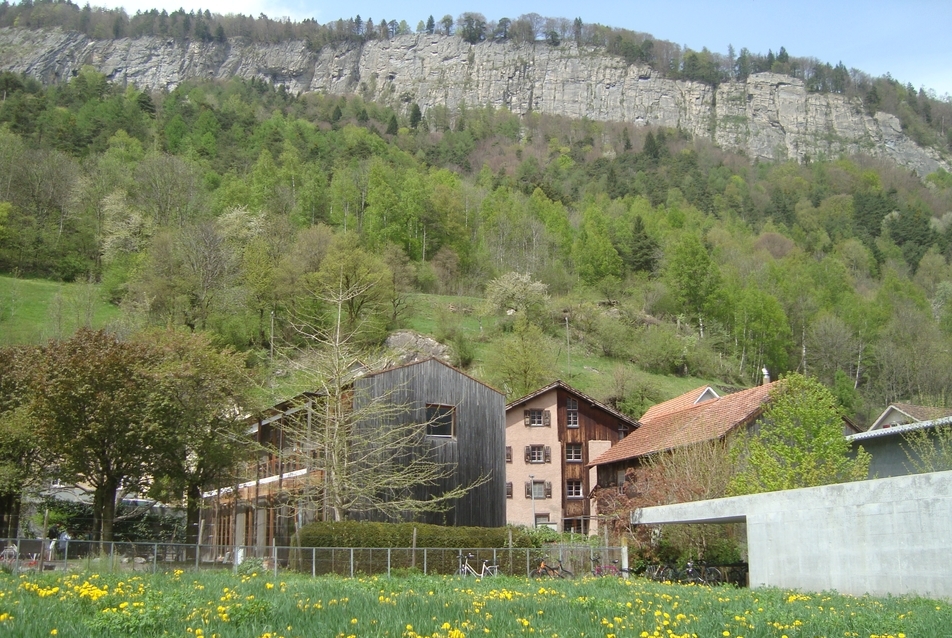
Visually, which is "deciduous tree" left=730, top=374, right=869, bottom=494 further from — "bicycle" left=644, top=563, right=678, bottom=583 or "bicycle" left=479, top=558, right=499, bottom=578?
"bicycle" left=479, top=558, right=499, bottom=578

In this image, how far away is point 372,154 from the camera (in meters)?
116

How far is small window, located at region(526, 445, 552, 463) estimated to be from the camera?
161 feet

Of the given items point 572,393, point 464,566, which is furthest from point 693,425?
point 464,566

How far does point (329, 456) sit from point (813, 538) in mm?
17491

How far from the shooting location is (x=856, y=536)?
65.5 ft

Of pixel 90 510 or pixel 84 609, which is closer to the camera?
pixel 84 609

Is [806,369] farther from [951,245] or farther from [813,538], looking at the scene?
[813,538]

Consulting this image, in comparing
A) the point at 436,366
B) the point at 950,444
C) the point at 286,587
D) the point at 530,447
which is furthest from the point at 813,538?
the point at 530,447

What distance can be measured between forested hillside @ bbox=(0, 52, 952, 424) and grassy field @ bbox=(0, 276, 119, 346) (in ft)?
8.19

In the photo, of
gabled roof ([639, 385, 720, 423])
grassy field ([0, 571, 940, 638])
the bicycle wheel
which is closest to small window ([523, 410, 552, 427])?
gabled roof ([639, 385, 720, 423])

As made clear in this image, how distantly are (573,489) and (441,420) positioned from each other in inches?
542

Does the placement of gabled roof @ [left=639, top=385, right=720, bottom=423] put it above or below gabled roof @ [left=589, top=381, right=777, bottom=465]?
above

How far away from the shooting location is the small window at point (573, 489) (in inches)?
1933

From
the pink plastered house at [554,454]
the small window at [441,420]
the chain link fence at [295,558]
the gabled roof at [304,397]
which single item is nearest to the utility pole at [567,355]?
the pink plastered house at [554,454]
